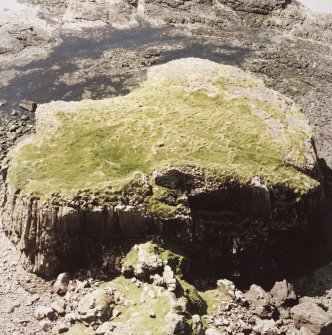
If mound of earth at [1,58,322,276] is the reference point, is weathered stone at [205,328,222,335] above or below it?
below

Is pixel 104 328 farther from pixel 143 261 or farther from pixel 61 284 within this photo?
pixel 61 284

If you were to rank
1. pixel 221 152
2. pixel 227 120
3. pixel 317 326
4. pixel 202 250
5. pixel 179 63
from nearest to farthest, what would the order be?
1. pixel 317 326
2. pixel 202 250
3. pixel 221 152
4. pixel 227 120
5. pixel 179 63

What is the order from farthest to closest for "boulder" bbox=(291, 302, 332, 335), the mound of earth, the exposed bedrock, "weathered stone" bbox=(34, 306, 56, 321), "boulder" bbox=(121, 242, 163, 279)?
the mound of earth, the exposed bedrock, "boulder" bbox=(121, 242, 163, 279), "boulder" bbox=(291, 302, 332, 335), "weathered stone" bbox=(34, 306, 56, 321)

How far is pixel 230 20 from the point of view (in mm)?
60938

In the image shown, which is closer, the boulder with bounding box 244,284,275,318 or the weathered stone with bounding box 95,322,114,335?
the weathered stone with bounding box 95,322,114,335

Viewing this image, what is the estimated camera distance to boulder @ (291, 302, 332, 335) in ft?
70.8

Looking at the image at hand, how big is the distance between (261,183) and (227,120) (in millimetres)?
6431

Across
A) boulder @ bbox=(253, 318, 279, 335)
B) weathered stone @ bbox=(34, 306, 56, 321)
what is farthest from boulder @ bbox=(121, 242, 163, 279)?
boulder @ bbox=(253, 318, 279, 335)

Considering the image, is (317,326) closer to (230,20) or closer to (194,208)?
(194,208)

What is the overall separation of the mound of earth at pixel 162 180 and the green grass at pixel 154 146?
0.07 m

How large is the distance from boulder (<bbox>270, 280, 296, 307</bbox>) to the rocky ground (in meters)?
0.16

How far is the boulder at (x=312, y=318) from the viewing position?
21.6 meters

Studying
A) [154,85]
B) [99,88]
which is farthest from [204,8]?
[154,85]

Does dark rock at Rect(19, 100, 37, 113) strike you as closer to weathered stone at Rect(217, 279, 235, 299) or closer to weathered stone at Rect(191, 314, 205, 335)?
weathered stone at Rect(217, 279, 235, 299)
